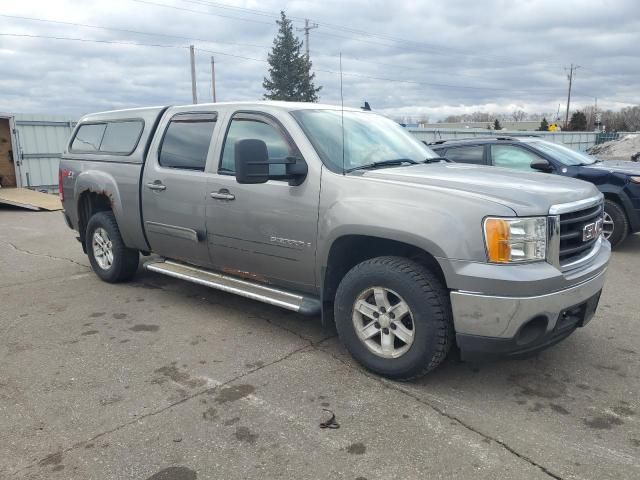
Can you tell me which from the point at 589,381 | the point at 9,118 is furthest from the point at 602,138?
the point at 589,381

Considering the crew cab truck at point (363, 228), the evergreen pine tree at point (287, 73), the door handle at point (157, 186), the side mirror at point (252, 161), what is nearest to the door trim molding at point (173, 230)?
the crew cab truck at point (363, 228)

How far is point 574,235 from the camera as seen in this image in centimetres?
346

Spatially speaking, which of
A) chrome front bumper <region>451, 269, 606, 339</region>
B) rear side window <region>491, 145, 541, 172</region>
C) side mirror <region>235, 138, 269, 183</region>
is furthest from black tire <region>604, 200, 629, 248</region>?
side mirror <region>235, 138, 269, 183</region>

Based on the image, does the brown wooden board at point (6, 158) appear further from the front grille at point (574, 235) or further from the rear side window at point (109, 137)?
the front grille at point (574, 235)

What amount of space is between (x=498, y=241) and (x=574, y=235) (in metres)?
0.69

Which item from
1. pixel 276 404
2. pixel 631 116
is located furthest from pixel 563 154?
pixel 631 116

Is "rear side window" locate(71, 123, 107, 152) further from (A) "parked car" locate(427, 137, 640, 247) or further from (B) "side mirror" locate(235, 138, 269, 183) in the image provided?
(A) "parked car" locate(427, 137, 640, 247)

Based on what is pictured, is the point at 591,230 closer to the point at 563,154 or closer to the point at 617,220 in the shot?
the point at 617,220

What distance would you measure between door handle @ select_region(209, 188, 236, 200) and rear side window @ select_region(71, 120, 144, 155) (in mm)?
1458

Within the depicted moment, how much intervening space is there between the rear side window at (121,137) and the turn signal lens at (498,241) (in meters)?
3.80

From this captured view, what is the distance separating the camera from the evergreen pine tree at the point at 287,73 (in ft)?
149

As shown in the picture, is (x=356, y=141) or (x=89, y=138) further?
(x=89, y=138)

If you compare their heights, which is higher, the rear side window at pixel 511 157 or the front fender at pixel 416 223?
the rear side window at pixel 511 157

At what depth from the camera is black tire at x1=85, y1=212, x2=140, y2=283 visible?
5805mm
